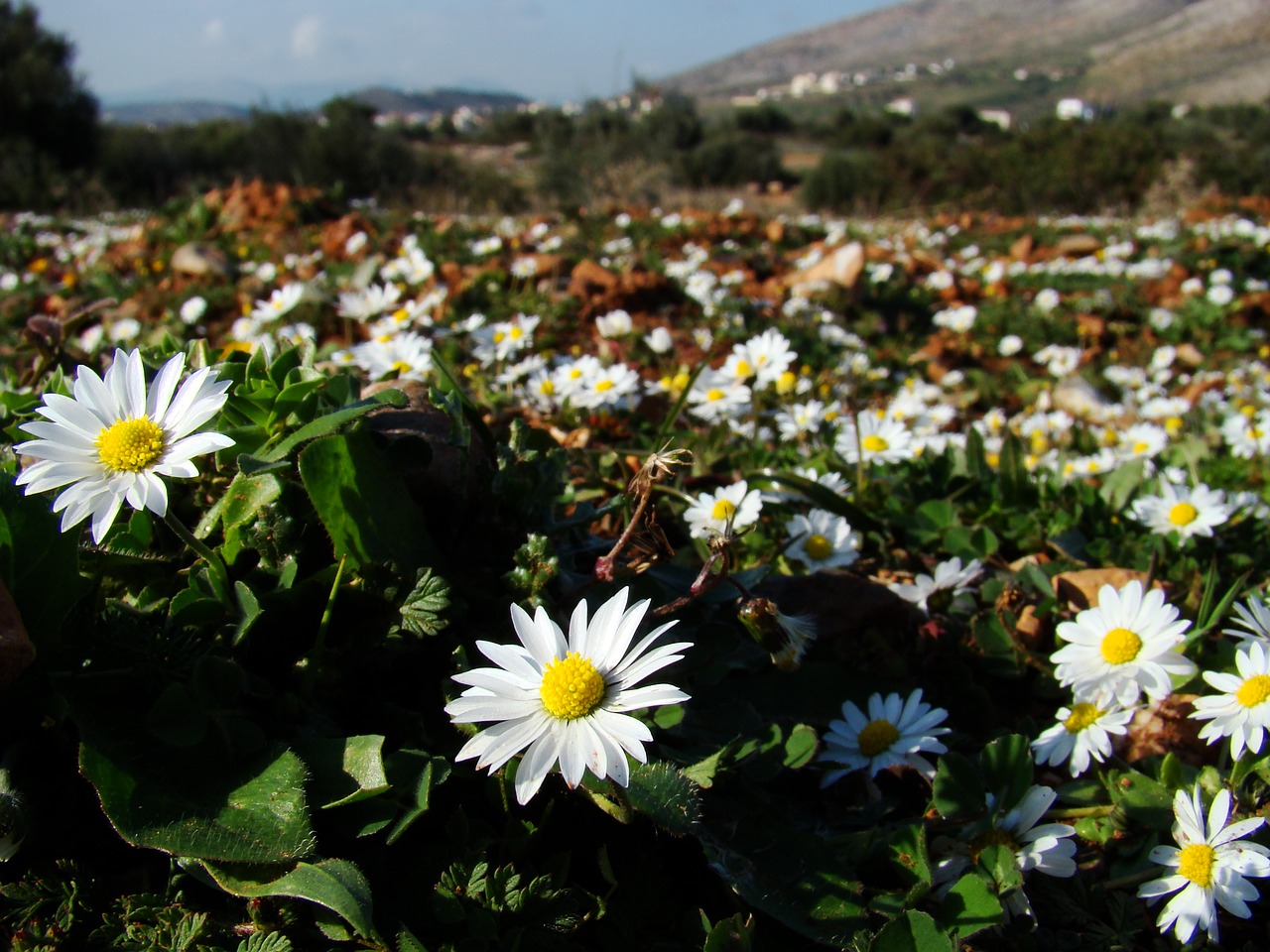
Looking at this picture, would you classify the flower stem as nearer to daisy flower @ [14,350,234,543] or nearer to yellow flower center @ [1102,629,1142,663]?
daisy flower @ [14,350,234,543]

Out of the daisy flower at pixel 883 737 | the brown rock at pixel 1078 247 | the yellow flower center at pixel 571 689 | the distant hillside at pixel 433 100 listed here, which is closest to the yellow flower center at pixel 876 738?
the daisy flower at pixel 883 737

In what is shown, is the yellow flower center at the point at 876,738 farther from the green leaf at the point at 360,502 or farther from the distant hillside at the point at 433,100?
the distant hillside at the point at 433,100

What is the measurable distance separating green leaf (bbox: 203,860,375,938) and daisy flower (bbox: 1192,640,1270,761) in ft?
4.02

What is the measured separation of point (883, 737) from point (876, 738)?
0.04ft

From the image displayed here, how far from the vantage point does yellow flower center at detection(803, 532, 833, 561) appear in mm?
2125

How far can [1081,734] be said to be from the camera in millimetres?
1620

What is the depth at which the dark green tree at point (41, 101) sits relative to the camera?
21.0 meters

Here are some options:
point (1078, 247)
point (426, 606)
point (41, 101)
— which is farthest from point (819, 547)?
point (41, 101)

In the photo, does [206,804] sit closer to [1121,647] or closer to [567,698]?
[567,698]

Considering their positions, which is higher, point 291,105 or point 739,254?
point 291,105

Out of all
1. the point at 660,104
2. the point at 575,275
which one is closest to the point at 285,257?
the point at 575,275

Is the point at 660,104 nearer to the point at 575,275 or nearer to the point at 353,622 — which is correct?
the point at 575,275

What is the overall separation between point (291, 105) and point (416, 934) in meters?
22.0

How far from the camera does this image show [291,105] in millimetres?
20047
